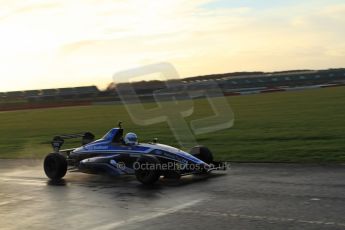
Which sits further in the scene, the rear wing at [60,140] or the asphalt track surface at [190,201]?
the rear wing at [60,140]

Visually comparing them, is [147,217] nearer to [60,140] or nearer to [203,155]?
[203,155]

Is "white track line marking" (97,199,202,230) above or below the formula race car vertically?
below

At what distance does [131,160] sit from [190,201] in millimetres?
3449

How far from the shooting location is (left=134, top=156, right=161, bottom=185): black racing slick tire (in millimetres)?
11705

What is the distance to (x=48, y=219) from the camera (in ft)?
28.9

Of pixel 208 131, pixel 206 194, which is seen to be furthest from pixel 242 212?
pixel 208 131

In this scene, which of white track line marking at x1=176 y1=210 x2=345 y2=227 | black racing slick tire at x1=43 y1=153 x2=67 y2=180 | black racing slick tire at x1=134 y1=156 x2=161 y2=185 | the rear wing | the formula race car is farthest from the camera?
the rear wing

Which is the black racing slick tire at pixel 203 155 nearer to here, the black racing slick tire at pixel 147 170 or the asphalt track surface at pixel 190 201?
the asphalt track surface at pixel 190 201

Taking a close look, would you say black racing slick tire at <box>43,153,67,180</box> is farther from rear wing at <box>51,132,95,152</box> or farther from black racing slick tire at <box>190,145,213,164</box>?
black racing slick tire at <box>190,145,213,164</box>

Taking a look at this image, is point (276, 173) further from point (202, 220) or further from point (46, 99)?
point (46, 99)

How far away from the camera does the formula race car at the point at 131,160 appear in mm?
11914

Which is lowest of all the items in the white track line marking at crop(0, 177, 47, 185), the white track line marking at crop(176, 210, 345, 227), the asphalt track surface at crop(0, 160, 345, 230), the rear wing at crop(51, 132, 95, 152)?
the white track line marking at crop(176, 210, 345, 227)

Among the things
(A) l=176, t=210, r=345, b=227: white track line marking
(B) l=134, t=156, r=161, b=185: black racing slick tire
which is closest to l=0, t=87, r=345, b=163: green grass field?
(B) l=134, t=156, r=161, b=185: black racing slick tire

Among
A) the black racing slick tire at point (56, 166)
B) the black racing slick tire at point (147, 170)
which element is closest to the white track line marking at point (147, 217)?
the black racing slick tire at point (147, 170)
